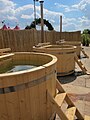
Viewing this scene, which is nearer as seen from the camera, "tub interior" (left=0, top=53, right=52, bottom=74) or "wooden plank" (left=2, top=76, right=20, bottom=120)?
"wooden plank" (left=2, top=76, right=20, bottom=120)

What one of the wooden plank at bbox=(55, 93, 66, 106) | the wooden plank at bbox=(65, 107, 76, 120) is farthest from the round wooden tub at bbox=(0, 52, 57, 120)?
the wooden plank at bbox=(65, 107, 76, 120)

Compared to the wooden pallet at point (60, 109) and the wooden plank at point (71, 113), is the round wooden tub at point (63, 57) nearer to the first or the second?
the wooden pallet at point (60, 109)

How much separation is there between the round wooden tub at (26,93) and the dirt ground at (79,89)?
1265 millimetres

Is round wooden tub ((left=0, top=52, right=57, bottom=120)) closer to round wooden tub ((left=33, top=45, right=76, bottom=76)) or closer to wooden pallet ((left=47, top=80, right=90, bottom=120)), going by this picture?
wooden pallet ((left=47, top=80, right=90, bottom=120))

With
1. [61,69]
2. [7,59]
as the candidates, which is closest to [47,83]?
[7,59]

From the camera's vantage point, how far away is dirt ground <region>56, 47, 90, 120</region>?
12.3ft

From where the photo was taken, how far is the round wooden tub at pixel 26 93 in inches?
82.7

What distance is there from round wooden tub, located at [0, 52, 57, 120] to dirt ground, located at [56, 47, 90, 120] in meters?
1.27

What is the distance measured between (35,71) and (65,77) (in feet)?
13.2

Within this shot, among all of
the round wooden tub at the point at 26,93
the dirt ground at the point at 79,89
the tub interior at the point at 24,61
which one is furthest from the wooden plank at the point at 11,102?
the dirt ground at the point at 79,89

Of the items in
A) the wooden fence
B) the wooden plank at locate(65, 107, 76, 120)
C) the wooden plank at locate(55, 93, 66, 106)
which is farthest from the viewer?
the wooden fence

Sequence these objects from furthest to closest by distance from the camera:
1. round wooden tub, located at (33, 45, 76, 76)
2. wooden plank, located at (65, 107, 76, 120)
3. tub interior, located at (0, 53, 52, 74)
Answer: round wooden tub, located at (33, 45, 76, 76) → tub interior, located at (0, 53, 52, 74) → wooden plank, located at (65, 107, 76, 120)

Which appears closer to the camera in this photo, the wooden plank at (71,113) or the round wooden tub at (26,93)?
the round wooden tub at (26,93)

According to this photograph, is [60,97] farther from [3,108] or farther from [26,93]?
[3,108]
